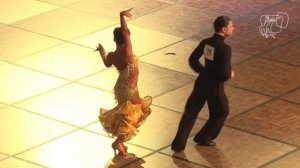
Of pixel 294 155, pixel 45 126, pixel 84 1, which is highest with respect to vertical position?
pixel 84 1

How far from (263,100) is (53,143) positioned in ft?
10.3

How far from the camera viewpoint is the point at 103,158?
13.4 metres

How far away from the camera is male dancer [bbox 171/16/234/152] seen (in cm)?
1278

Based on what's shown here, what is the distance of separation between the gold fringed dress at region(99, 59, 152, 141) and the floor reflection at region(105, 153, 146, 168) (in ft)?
1.05

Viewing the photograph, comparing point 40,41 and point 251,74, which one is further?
point 40,41

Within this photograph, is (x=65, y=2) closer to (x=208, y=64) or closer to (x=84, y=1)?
(x=84, y=1)

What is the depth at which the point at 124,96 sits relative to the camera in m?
13.0

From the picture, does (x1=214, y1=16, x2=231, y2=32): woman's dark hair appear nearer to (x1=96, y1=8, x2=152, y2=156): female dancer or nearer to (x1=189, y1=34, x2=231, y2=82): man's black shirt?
(x1=189, y1=34, x2=231, y2=82): man's black shirt

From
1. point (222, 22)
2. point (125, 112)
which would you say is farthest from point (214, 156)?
point (222, 22)

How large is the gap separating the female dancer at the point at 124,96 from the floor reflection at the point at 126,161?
18 cm

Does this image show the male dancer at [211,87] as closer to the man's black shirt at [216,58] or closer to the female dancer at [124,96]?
the man's black shirt at [216,58]

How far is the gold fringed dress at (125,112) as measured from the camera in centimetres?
1298

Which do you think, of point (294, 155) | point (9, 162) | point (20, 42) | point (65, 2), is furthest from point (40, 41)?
point (294, 155)

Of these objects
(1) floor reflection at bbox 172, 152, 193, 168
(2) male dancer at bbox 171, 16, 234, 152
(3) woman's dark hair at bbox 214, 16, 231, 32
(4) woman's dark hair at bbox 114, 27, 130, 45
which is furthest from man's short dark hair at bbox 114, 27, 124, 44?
(1) floor reflection at bbox 172, 152, 193, 168
